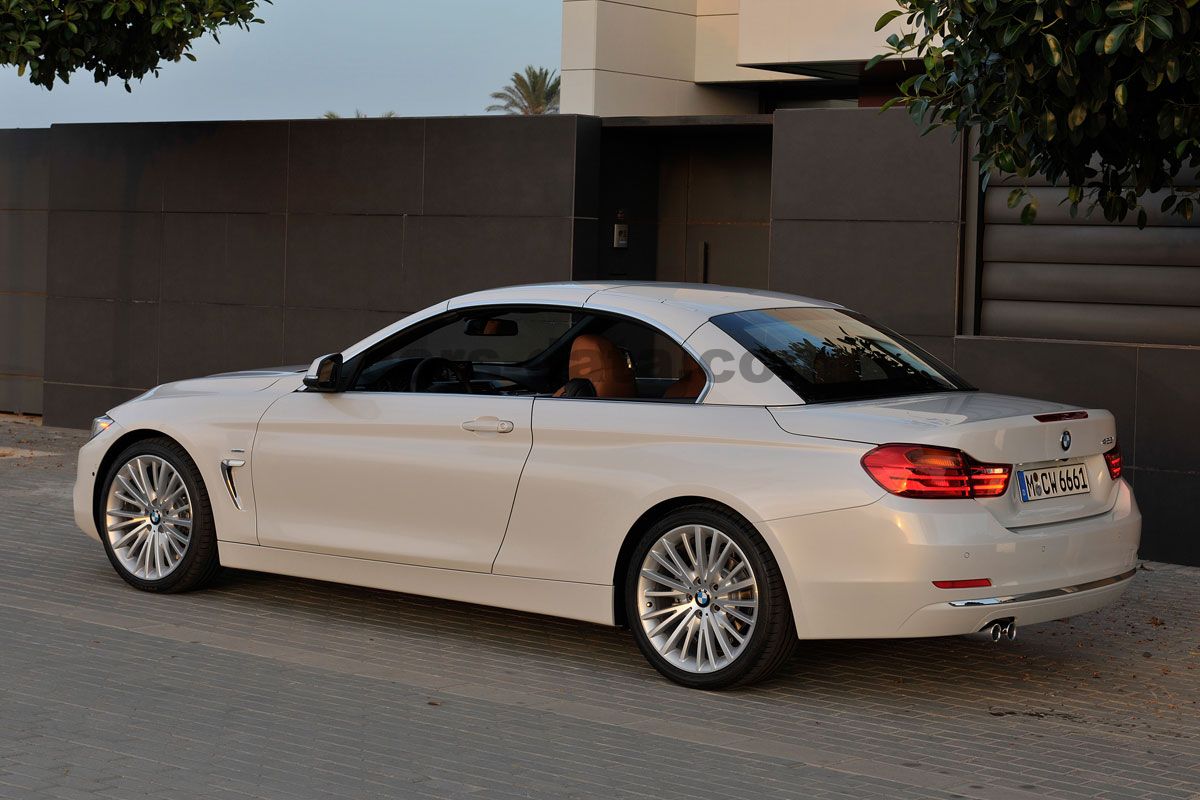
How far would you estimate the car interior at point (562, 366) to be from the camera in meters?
7.08

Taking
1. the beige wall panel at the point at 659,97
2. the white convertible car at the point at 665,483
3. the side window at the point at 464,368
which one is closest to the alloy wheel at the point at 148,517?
the white convertible car at the point at 665,483

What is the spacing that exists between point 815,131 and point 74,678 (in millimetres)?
7227

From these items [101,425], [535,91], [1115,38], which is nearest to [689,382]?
[1115,38]

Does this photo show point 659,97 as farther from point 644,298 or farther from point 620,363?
point 644,298

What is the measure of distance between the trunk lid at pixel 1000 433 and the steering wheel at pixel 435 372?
77.0 inches

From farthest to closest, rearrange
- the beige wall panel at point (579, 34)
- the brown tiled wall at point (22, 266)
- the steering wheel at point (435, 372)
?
the beige wall panel at point (579, 34) → the brown tiled wall at point (22, 266) → the steering wheel at point (435, 372)

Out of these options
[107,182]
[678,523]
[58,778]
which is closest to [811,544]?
[678,523]

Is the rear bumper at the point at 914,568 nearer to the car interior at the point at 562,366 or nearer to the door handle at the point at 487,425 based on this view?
the car interior at the point at 562,366

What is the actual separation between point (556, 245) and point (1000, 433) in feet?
24.5

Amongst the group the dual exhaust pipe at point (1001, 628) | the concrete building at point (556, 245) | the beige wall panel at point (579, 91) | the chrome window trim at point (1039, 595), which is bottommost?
the dual exhaust pipe at point (1001, 628)

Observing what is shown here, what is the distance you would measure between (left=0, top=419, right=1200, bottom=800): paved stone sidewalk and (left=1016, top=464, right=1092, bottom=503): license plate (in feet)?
2.82

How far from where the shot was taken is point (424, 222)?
13.9m

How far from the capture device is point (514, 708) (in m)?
6.22

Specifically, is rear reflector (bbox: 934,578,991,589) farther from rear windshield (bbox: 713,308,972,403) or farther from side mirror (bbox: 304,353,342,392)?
side mirror (bbox: 304,353,342,392)
